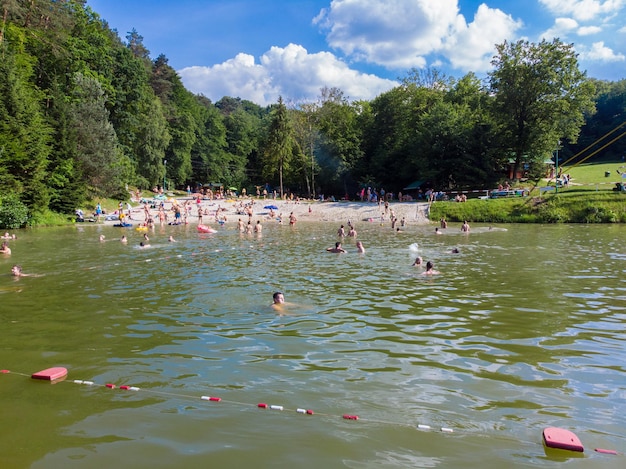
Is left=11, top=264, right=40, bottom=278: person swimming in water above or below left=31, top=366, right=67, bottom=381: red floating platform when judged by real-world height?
above

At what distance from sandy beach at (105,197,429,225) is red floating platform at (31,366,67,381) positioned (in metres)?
39.0

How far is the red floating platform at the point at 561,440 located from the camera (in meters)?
5.41

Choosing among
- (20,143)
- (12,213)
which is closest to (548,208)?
(12,213)

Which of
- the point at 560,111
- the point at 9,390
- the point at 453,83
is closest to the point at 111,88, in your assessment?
the point at 453,83

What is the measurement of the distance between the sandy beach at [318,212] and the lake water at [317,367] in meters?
29.4

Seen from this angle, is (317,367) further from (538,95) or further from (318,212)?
(538,95)

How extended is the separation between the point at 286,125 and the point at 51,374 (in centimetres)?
6556

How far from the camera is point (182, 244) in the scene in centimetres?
2884

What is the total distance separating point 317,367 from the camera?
826cm

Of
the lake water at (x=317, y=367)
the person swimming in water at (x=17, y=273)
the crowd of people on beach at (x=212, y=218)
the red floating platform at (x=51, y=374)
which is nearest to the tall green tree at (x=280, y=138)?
the crowd of people on beach at (x=212, y=218)

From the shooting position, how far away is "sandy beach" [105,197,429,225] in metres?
47.5

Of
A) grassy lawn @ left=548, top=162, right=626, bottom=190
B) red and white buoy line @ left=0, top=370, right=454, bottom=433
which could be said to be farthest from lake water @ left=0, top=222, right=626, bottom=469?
grassy lawn @ left=548, top=162, right=626, bottom=190

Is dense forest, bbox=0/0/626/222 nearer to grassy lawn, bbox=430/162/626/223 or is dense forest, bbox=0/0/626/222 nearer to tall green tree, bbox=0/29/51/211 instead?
tall green tree, bbox=0/29/51/211

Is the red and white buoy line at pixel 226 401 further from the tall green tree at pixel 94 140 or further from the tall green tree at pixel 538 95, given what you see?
the tall green tree at pixel 538 95
